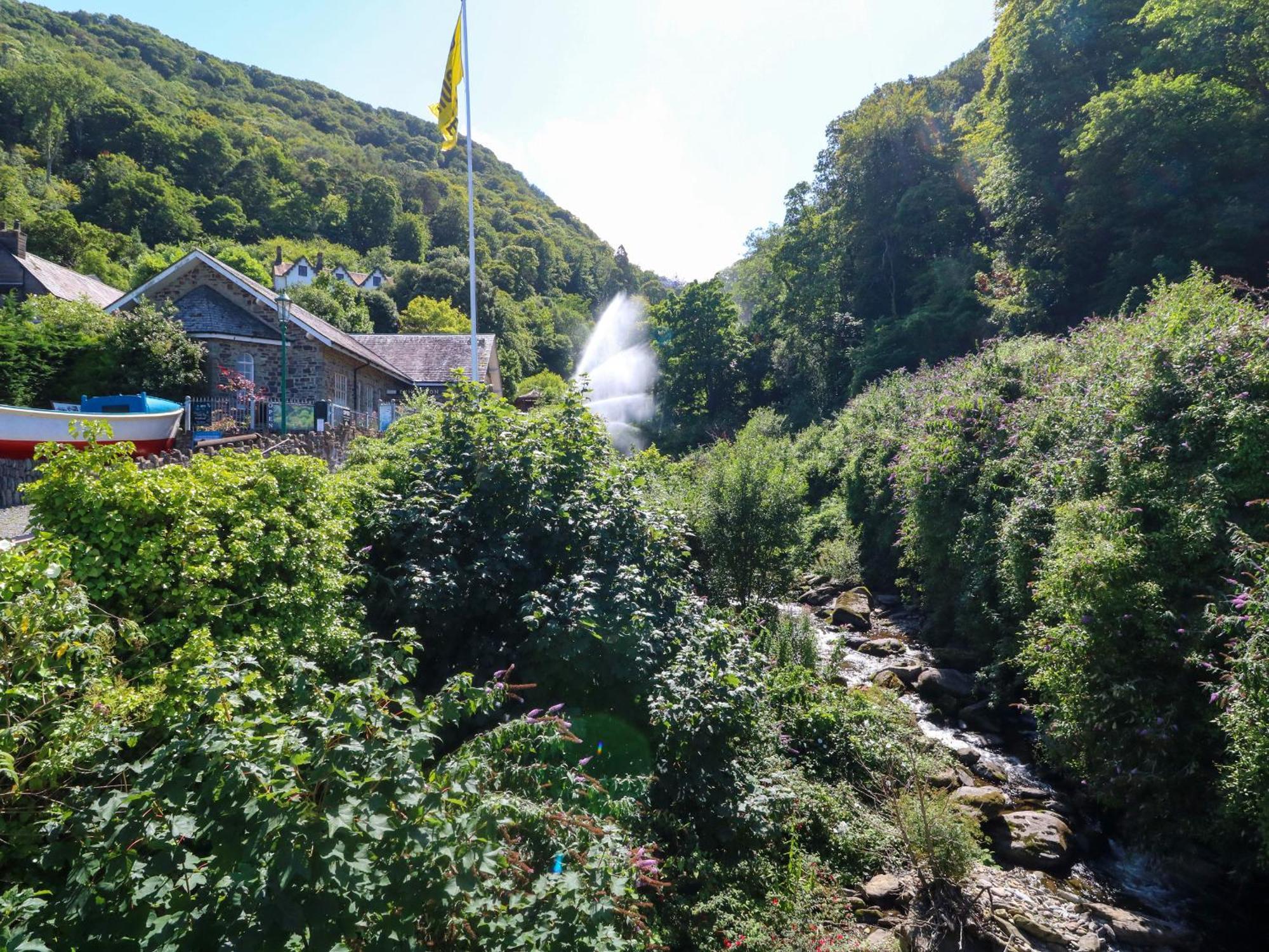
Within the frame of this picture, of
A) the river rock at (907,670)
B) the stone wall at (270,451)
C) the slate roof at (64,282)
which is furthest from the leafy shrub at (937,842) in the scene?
the slate roof at (64,282)

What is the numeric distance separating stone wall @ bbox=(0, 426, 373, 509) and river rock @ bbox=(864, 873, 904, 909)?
9.54 meters

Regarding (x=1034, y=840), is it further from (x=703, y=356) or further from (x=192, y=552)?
(x=703, y=356)

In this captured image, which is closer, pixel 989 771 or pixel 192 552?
pixel 192 552

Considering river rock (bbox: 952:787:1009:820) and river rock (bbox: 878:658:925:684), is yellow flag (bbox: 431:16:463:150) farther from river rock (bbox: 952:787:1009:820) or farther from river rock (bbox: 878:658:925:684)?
river rock (bbox: 952:787:1009:820)

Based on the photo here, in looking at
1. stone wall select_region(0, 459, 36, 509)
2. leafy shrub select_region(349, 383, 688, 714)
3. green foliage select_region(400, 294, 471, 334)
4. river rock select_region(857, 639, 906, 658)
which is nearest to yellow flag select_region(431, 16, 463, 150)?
stone wall select_region(0, 459, 36, 509)

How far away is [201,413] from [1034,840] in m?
25.2

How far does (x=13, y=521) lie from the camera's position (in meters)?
10.9

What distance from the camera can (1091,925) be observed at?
→ 691 centimetres

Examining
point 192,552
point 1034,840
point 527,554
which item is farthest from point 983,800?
point 192,552

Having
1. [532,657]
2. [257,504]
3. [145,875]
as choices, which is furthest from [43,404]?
[145,875]

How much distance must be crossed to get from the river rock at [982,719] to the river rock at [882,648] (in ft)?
8.77

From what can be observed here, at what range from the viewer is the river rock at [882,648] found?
46.8ft

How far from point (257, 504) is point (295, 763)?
3331 mm

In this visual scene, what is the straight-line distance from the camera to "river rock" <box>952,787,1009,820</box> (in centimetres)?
856
